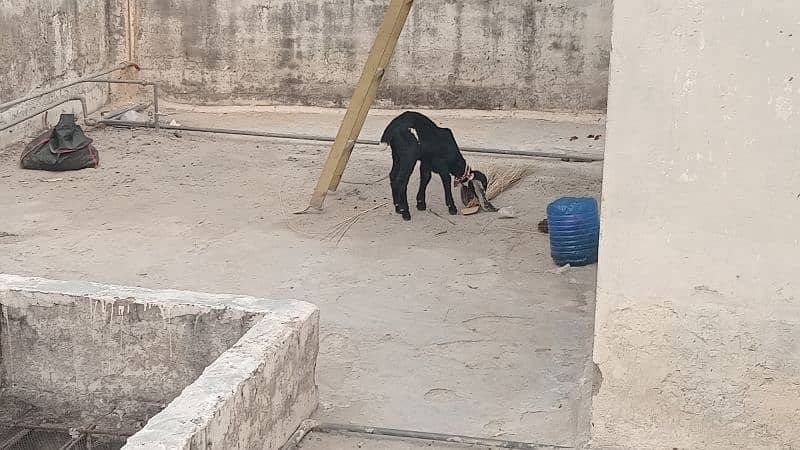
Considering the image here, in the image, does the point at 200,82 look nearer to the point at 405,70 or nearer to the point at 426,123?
the point at 405,70

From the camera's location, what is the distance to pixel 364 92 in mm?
8000

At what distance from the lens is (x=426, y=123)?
812 centimetres

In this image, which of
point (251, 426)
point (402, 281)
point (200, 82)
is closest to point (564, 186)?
point (402, 281)

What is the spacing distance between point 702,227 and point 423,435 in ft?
4.88

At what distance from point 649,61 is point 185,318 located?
7.04 feet

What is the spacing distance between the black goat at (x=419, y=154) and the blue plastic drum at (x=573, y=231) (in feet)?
4.08

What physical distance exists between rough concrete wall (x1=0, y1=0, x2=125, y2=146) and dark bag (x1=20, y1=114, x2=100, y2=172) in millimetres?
604

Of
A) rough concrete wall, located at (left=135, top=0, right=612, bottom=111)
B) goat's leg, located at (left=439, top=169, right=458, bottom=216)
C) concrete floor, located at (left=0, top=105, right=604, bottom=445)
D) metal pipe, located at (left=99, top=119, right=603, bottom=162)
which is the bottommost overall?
concrete floor, located at (left=0, top=105, right=604, bottom=445)

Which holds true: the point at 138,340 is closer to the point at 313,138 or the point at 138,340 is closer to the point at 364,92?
the point at 364,92

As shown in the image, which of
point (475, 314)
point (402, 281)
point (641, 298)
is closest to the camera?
point (641, 298)

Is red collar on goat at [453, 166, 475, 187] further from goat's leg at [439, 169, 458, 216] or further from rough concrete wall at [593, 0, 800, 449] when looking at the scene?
rough concrete wall at [593, 0, 800, 449]

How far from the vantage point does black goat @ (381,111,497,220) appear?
26.3 ft

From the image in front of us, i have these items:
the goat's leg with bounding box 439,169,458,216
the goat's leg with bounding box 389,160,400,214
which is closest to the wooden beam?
the goat's leg with bounding box 389,160,400,214

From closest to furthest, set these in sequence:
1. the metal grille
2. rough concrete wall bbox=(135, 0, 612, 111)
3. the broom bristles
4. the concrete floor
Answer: the metal grille < the concrete floor < the broom bristles < rough concrete wall bbox=(135, 0, 612, 111)
